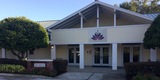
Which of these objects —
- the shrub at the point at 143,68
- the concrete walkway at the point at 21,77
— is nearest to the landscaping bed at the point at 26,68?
the concrete walkway at the point at 21,77

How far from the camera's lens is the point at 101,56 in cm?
2277

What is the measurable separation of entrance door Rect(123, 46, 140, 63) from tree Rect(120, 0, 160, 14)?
60.5 ft

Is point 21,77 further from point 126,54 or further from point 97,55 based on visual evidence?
point 126,54

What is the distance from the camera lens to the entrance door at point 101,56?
74.3 feet

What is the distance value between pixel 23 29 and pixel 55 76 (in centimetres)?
521

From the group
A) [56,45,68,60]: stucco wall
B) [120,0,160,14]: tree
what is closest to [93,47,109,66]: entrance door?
[56,45,68,60]: stucco wall

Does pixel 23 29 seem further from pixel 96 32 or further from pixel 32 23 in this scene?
pixel 96 32

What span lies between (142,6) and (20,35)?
2721 centimetres

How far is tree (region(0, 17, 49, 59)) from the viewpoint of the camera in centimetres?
1812

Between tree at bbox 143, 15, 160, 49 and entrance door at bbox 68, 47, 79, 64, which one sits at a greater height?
tree at bbox 143, 15, 160, 49

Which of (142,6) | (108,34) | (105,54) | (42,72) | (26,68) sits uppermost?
(142,6)

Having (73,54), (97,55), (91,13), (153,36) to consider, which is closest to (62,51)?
(73,54)

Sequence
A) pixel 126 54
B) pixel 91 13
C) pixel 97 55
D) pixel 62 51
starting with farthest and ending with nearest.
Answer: pixel 62 51, pixel 97 55, pixel 126 54, pixel 91 13

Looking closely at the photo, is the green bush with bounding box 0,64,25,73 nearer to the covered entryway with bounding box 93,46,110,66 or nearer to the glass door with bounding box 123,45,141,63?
the covered entryway with bounding box 93,46,110,66
